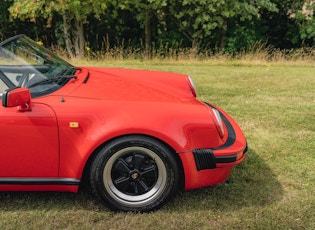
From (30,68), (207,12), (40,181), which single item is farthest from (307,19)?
(40,181)

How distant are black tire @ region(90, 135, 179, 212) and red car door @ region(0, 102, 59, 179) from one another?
0.33m

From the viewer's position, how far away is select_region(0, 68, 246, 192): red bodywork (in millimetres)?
2609

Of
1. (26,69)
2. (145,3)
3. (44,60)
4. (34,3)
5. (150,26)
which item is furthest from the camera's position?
(150,26)

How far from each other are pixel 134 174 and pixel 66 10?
44.2 feet

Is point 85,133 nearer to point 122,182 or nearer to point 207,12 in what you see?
point 122,182

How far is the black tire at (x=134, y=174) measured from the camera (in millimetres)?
2662

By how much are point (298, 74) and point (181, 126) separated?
7.71m

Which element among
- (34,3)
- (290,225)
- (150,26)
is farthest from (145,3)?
(290,225)

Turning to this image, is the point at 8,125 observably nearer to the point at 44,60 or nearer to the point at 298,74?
the point at 44,60

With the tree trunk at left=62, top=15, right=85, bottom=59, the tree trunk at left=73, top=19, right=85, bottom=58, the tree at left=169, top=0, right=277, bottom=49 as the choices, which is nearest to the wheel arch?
the tree at left=169, top=0, right=277, bottom=49

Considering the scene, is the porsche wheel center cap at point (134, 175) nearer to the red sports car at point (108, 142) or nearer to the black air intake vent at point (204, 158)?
the red sports car at point (108, 142)

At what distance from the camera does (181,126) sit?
106 inches

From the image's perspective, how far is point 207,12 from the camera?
649 inches

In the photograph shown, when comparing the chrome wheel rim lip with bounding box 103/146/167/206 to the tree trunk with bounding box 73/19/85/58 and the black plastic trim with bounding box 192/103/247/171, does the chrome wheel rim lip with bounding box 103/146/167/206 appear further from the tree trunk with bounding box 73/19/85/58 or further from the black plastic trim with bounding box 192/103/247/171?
the tree trunk with bounding box 73/19/85/58
